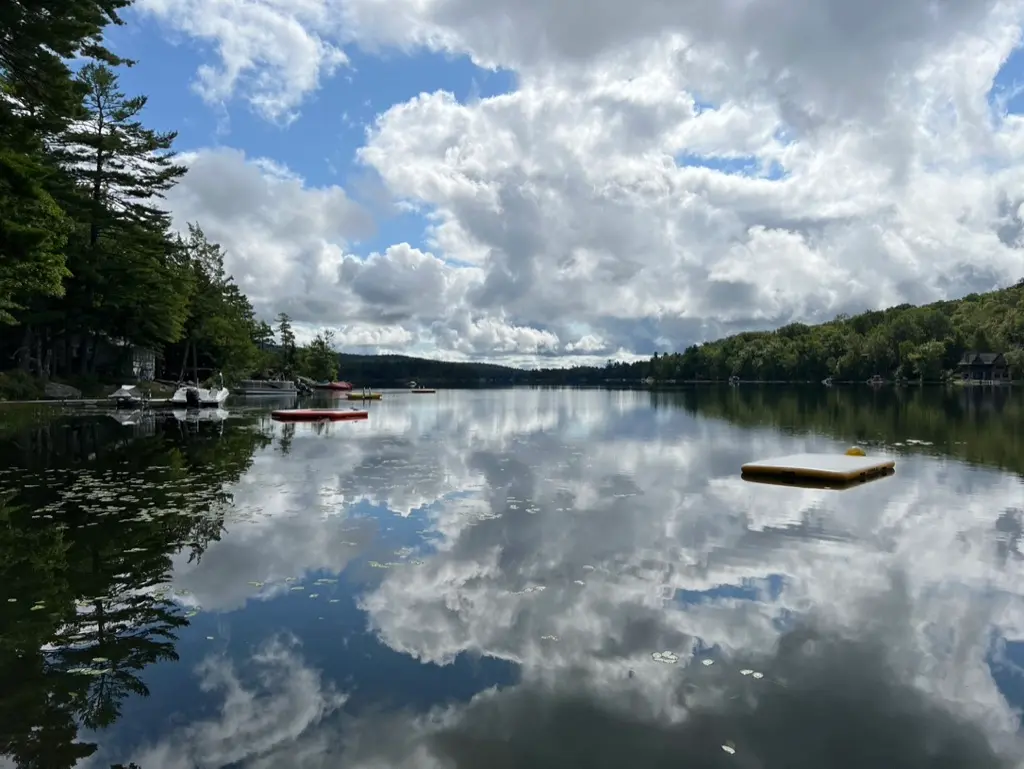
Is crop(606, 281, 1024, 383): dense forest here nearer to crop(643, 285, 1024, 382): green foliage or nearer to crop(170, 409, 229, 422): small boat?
crop(643, 285, 1024, 382): green foliage

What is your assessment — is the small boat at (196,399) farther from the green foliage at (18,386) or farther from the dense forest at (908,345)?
the dense forest at (908,345)

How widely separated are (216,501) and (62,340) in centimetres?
5603

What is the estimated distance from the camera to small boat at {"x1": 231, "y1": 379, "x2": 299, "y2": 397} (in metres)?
86.6

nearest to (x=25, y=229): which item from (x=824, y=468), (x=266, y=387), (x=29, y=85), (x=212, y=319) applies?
(x=29, y=85)

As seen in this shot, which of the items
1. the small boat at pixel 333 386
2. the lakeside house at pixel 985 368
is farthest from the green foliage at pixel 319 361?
the lakeside house at pixel 985 368

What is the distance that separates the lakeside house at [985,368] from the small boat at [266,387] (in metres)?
124

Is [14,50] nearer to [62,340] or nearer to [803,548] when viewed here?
[803,548]

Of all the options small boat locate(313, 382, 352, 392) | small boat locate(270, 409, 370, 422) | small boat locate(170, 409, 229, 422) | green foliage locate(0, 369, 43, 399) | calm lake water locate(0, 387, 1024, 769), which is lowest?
calm lake water locate(0, 387, 1024, 769)

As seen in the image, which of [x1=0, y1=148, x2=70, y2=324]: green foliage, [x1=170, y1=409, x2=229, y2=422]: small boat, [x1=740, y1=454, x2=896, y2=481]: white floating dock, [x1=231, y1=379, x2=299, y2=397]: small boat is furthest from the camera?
[x1=231, y1=379, x2=299, y2=397]: small boat

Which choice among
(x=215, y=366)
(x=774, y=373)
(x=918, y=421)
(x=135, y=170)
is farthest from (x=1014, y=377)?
(x=135, y=170)

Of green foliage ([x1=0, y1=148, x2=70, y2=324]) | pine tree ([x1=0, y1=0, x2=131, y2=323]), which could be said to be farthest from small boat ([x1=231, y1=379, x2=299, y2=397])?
pine tree ([x1=0, y1=0, x2=131, y2=323])

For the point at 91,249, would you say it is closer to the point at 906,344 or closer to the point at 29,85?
the point at 29,85

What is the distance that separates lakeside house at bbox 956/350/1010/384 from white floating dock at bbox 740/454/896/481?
138m

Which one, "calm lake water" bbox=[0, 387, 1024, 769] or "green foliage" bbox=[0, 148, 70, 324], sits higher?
"green foliage" bbox=[0, 148, 70, 324]
